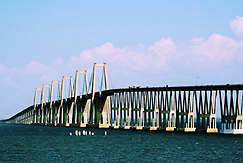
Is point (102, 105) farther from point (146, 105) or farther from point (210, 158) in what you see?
point (210, 158)

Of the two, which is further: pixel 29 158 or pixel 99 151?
pixel 99 151

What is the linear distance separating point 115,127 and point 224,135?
202 feet

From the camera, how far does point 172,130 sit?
156 metres

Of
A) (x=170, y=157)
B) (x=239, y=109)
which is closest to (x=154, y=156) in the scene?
(x=170, y=157)

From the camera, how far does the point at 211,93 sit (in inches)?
5384

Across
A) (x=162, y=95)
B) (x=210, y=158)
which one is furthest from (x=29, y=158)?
(x=162, y=95)

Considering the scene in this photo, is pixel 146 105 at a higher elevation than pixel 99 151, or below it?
higher

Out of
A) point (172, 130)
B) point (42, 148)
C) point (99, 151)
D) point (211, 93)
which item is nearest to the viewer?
point (99, 151)

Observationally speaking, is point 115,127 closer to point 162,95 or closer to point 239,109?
point 162,95

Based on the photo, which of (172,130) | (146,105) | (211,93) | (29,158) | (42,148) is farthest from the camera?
(146,105)

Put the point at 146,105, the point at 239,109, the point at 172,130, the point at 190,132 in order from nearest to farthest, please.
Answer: the point at 239,109, the point at 190,132, the point at 172,130, the point at 146,105

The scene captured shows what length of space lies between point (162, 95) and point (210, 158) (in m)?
78.8

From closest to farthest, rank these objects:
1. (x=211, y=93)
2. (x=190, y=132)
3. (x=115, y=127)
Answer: (x=211, y=93) → (x=190, y=132) → (x=115, y=127)

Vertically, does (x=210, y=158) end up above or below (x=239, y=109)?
below
